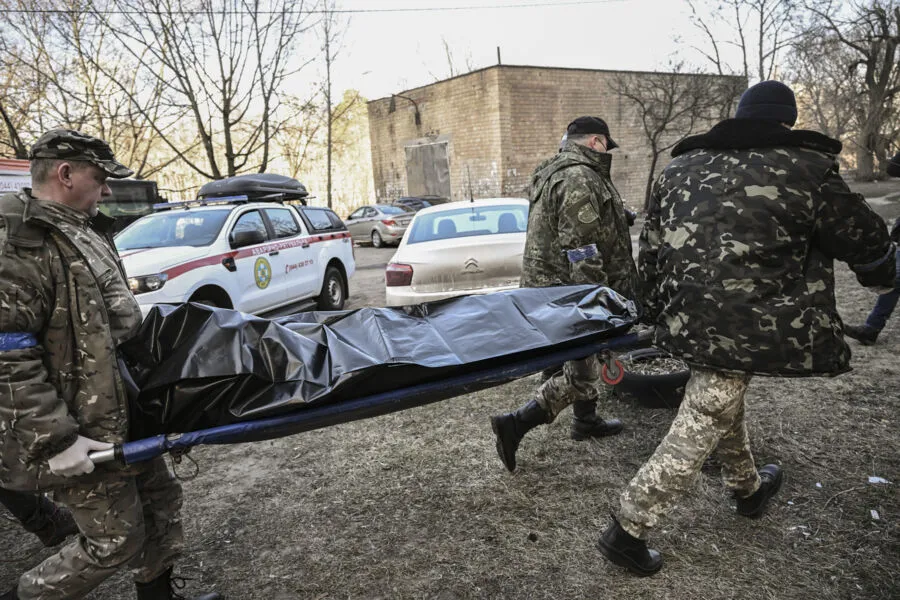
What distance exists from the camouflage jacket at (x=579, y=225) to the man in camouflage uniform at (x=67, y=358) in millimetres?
2240

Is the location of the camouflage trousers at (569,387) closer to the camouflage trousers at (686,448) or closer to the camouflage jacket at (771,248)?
the camouflage trousers at (686,448)

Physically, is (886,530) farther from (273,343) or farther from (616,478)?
(273,343)

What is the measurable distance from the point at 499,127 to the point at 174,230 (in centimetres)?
1635

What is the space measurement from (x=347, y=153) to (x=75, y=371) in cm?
3738

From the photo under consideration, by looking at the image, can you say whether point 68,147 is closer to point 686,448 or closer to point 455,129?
point 686,448

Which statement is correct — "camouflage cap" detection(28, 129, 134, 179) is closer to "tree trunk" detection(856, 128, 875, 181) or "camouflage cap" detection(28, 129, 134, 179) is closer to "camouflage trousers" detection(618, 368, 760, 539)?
"camouflage trousers" detection(618, 368, 760, 539)

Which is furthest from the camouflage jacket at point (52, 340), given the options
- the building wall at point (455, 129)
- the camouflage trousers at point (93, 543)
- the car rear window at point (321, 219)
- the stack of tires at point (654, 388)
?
the building wall at point (455, 129)

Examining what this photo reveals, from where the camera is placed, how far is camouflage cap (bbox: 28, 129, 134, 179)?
180 cm

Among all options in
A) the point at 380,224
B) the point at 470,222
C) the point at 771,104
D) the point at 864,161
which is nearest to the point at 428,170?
the point at 380,224

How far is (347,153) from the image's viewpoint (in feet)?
123

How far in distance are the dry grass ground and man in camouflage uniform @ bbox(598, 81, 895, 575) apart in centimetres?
36

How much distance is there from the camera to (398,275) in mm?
5520

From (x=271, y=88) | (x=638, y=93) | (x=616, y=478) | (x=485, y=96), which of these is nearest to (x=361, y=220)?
(x=271, y=88)

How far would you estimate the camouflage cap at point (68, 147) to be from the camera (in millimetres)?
1802
